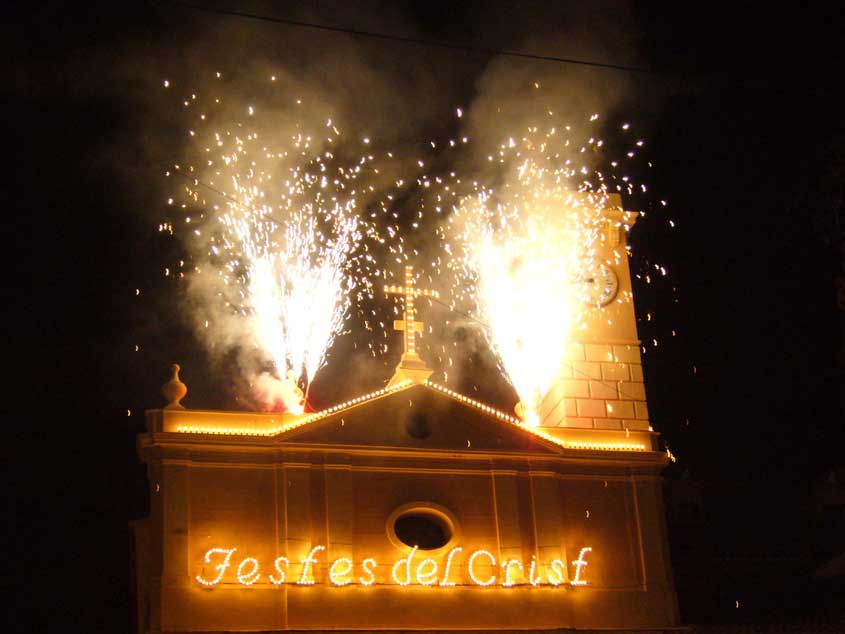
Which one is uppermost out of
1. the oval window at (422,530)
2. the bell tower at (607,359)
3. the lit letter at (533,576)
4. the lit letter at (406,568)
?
the bell tower at (607,359)

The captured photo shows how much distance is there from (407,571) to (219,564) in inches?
161

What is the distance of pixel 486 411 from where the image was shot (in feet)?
87.5

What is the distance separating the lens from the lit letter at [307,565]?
23984 millimetres

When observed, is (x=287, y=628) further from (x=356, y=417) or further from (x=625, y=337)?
(x=625, y=337)

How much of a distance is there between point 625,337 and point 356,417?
29.1 ft

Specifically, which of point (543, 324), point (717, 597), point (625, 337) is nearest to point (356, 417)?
point (543, 324)

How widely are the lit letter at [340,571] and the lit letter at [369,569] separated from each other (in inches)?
12.0

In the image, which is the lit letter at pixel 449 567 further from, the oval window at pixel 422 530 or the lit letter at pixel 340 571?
the lit letter at pixel 340 571

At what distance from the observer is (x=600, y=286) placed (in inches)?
1224

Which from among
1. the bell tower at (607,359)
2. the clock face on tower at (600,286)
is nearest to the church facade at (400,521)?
→ the bell tower at (607,359)

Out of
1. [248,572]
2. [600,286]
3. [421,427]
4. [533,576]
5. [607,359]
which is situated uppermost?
[600,286]

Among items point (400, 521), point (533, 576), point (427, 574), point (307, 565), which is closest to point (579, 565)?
point (533, 576)

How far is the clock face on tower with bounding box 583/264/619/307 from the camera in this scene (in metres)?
31.0

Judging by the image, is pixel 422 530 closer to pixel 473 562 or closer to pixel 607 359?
pixel 473 562
